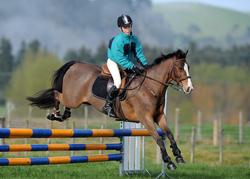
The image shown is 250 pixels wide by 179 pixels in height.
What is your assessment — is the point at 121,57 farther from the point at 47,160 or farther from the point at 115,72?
the point at 47,160

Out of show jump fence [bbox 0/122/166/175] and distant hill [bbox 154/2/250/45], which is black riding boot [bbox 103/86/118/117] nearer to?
show jump fence [bbox 0/122/166/175]

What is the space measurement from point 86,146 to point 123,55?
1.60m

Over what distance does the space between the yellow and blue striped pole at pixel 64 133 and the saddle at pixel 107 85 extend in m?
0.35

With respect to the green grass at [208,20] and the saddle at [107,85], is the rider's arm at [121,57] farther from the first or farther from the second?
the green grass at [208,20]

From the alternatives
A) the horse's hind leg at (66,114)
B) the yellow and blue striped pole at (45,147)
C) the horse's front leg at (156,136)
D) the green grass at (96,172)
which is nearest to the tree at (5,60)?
the green grass at (96,172)

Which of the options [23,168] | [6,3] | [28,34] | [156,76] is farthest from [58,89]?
[6,3]

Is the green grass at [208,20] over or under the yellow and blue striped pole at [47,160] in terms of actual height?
over

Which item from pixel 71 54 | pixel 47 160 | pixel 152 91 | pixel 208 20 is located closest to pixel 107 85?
pixel 152 91

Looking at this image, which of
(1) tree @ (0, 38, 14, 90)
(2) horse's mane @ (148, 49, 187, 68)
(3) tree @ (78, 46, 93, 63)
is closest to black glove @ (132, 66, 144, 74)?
(2) horse's mane @ (148, 49, 187, 68)

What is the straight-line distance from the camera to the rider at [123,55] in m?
11.1

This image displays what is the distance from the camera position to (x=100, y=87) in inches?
456

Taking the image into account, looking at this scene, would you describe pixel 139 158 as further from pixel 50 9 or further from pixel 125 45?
pixel 50 9

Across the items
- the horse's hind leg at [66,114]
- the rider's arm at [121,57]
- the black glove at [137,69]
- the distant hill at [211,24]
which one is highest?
the distant hill at [211,24]

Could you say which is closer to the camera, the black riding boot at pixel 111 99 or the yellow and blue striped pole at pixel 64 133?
the yellow and blue striped pole at pixel 64 133
